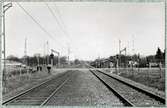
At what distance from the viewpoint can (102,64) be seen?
9025 centimetres

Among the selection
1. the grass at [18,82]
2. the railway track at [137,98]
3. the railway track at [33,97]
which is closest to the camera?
the railway track at [137,98]

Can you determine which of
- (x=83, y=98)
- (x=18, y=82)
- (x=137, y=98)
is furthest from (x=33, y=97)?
(x=18, y=82)

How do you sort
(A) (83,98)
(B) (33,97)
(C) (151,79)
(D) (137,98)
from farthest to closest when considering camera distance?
(C) (151,79), (B) (33,97), (D) (137,98), (A) (83,98)

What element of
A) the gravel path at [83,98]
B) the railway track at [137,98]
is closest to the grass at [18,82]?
the gravel path at [83,98]

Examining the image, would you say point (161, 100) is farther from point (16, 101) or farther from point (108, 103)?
point (16, 101)

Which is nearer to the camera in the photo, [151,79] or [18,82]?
[18,82]

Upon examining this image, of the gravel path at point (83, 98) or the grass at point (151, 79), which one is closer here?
the gravel path at point (83, 98)

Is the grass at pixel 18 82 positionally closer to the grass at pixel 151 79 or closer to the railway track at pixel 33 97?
the railway track at pixel 33 97

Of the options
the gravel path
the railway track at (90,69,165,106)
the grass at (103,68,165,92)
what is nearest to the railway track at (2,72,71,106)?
the gravel path

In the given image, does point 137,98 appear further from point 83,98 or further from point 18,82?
point 18,82

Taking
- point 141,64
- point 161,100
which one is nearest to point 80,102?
point 161,100

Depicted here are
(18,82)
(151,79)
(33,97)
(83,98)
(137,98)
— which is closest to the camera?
(83,98)

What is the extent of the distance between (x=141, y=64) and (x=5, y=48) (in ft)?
159

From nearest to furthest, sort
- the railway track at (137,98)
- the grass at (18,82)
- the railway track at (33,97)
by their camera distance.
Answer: the railway track at (137,98) < the railway track at (33,97) < the grass at (18,82)
